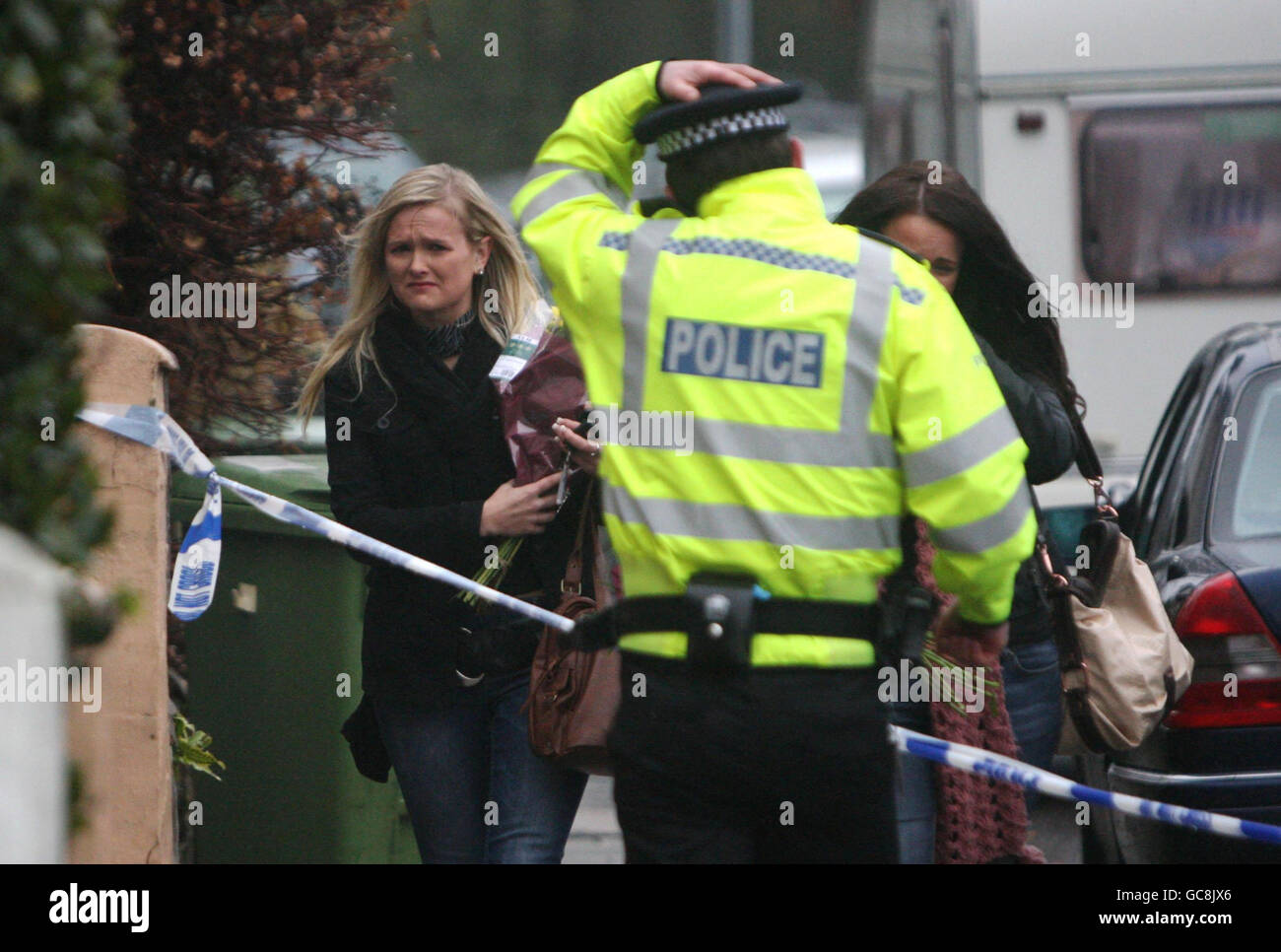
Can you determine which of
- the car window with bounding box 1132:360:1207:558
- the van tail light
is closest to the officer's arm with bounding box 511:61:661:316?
the van tail light

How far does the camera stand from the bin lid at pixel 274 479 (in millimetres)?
4359

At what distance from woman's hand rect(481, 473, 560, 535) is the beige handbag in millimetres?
988

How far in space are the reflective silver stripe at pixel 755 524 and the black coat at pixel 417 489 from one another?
0.91 m

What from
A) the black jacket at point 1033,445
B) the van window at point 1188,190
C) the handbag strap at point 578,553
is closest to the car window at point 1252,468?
the black jacket at point 1033,445

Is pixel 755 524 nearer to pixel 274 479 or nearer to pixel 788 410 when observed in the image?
pixel 788 410

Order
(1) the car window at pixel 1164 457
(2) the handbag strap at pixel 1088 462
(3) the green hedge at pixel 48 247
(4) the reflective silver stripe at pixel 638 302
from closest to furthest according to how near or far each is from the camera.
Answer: (3) the green hedge at pixel 48 247 < (4) the reflective silver stripe at pixel 638 302 < (2) the handbag strap at pixel 1088 462 < (1) the car window at pixel 1164 457

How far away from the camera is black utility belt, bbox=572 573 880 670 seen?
2.69m

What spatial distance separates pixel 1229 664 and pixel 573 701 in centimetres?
150

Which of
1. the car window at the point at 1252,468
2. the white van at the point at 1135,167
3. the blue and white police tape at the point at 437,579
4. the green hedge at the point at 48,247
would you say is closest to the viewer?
the green hedge at the point at 48,247

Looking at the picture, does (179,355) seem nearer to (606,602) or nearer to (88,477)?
(606,602)

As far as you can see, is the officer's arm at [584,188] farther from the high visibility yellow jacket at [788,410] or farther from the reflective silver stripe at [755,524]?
the reflective silver stripe at [755,524]

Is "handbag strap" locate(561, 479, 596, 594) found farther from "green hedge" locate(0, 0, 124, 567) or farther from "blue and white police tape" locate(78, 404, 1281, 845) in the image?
"green hedge" locate(0, 0, 124, 567)

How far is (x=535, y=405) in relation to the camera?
3.65 meters
